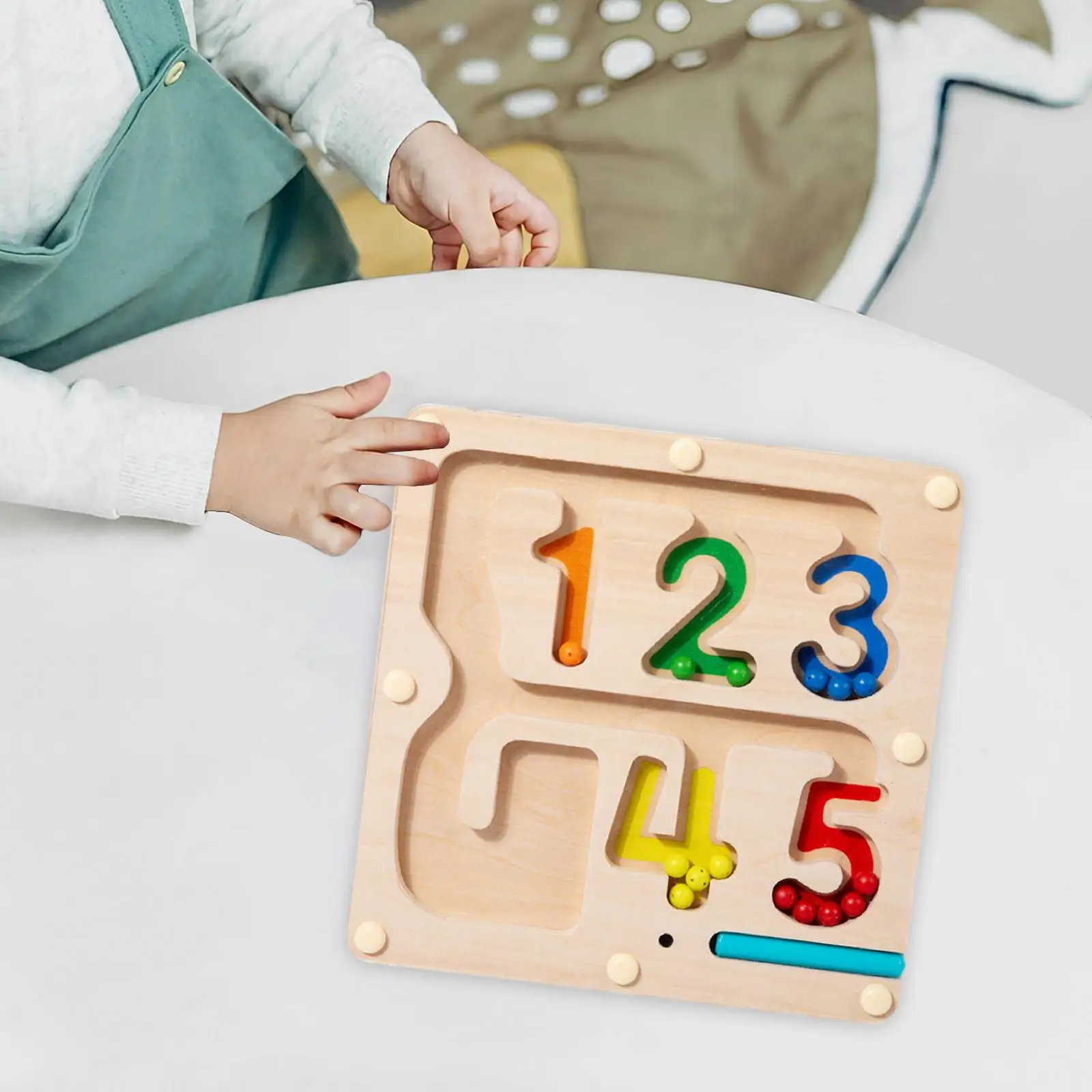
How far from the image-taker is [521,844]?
0.49 m

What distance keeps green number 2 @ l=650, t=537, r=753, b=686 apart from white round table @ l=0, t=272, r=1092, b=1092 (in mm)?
51

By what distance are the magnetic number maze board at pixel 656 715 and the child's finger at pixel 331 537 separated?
0.08 feet

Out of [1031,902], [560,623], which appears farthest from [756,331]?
[1031,902]

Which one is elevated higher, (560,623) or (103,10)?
(103,10)

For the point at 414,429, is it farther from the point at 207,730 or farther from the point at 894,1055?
the point at 894,1055

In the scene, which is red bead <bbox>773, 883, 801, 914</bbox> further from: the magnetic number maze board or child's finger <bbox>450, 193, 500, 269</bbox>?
child's finger <bbox>450, 193, 500, 269</bbox>

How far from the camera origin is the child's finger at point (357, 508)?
0.46 meters

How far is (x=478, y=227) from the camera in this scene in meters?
0.55

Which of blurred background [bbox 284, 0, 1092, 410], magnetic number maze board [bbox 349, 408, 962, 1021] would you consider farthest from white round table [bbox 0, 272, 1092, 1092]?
blurred background [bbox 284, 0, 1092, 410]

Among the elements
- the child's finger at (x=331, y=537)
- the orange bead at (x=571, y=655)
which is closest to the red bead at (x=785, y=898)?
the orange bead at (x=571, y=655)

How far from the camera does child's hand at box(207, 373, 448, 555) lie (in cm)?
46

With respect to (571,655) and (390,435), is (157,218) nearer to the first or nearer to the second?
(390,435)

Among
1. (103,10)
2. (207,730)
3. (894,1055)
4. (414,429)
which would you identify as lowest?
(894,1055)

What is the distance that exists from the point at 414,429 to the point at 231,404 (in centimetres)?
9
